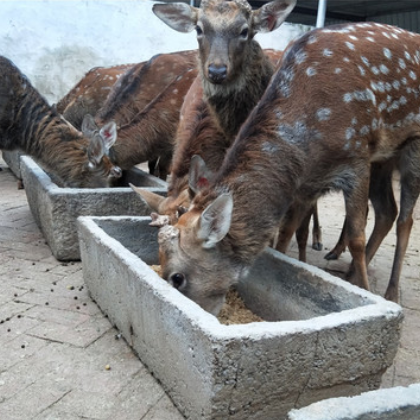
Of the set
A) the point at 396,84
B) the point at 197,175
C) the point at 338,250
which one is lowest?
the point at 338,250

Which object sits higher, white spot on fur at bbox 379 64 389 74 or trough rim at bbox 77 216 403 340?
white spot on fur at bbox 379 64 389 74

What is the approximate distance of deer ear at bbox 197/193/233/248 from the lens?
307cm

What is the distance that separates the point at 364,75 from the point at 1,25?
Result: 9.49 metres

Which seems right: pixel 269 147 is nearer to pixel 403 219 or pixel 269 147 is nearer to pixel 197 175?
pixel 197 175

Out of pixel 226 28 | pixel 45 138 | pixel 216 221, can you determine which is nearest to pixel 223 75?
pixel 226 28

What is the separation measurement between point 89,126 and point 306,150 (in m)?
3.36

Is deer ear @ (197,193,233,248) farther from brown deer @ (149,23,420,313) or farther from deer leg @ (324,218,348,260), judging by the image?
deer leg @ (324,218,348,260)

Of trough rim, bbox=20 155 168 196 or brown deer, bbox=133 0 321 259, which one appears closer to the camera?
brown deer, bbox=133 0 321 259

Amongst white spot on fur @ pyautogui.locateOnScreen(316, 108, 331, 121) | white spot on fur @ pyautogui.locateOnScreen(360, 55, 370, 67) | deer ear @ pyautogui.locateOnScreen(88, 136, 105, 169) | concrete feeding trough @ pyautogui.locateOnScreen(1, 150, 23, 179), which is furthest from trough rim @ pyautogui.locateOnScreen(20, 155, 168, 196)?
concrete feeding trough @ pyautogui.locateOnScreen(1, 150, 23, 179)

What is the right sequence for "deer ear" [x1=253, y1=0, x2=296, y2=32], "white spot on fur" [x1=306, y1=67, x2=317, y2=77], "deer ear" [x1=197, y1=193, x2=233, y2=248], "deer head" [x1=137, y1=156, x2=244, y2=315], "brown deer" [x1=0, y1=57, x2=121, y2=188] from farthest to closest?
"brown deer" [x1=0, y1=57, x2=121, y2=188] → "deer ear" [x1=253, y1=0, x2=296, y2=32] → "white spot on fur" [x1=306, y1=67, x2=317, y2=77] → "deer head" [x1=137, y1=156, x2=244, y2=315] → "deer ear" [x1=197, y1=193, x2=233, y2=248]

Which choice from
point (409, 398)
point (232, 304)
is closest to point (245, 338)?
point (409, 398)

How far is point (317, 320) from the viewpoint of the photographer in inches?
104

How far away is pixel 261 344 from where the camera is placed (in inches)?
96.4

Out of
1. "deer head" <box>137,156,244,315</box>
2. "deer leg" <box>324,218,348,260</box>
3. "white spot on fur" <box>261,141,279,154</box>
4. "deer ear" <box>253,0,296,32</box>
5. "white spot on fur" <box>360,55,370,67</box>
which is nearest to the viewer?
"deer head" <box>137,156,244,315</box>
